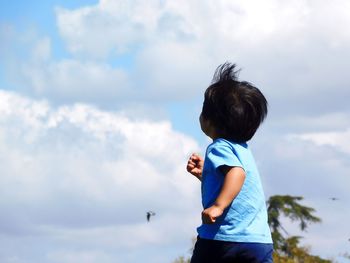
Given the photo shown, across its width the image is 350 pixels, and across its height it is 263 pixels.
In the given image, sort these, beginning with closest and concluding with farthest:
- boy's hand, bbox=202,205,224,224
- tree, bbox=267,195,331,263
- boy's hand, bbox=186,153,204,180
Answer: boy's hand, bbox=202,205,224,224 < boy's hand, bbox=186,153,204,180 < tree, bbox=267,195,331,263

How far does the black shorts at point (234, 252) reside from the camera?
23.5ft

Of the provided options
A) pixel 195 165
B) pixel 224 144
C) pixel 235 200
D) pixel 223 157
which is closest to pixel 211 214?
pixel 235 200

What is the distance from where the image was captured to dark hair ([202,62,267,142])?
7.25 meters

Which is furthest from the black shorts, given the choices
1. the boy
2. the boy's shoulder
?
the boy's shoulder

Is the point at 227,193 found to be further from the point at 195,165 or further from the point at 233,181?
the point at 195,165

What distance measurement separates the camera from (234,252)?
23.5 feet

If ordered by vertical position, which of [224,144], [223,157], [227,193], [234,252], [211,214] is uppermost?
[224,144]

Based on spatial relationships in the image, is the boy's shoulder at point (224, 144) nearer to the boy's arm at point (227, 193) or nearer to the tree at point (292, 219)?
the boy's arm at point (227, 193)

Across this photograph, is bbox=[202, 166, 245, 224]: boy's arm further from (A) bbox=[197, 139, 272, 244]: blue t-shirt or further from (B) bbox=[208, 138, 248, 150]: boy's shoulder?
(B) bbox=[208, 138, 248, 150]: boy's shoulder

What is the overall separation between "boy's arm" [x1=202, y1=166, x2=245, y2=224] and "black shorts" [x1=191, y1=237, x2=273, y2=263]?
0.29 meters

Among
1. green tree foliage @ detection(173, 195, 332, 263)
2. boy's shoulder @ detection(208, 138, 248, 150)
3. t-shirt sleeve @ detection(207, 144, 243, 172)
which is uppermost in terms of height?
green tree foliage @ detection(173, 195, 332, 263)

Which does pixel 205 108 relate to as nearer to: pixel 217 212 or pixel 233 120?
pixel 233 120

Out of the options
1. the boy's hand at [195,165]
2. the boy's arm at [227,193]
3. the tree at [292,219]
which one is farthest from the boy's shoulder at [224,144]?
the tree at [292,219]

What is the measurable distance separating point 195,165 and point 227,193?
859 mm
